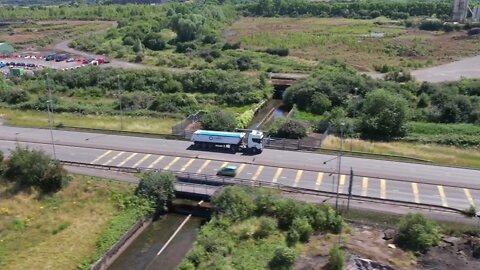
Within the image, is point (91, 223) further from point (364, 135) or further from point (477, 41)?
point (477, 41)

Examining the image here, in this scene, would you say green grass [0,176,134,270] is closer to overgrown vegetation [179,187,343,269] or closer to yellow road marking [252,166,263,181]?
overgrown vegetation [179,187,343,269]

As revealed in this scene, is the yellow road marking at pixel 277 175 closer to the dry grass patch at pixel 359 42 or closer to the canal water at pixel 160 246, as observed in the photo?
the canal water at pixel 160 246

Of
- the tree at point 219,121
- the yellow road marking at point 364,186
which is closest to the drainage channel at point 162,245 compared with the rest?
A: the yellow road marking at point 364,186

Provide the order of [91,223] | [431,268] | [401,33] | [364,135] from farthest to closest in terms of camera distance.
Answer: [401,33] → [364,135] → [91,223] → [431,268]

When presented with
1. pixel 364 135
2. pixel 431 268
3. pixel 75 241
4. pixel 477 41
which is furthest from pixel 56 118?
pixel 477 41

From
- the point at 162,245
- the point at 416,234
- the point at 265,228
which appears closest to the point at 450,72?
the point at 416,234

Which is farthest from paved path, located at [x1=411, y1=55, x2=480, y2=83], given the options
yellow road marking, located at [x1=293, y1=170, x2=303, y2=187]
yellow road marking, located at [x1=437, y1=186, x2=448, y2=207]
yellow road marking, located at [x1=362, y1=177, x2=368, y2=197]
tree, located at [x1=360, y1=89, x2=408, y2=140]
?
yellow road marking, located at [x1=293, y1=170, x2=303, y2=187]

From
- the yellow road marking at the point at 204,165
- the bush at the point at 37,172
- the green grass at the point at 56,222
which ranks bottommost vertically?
the green grass at the point at 56,222
